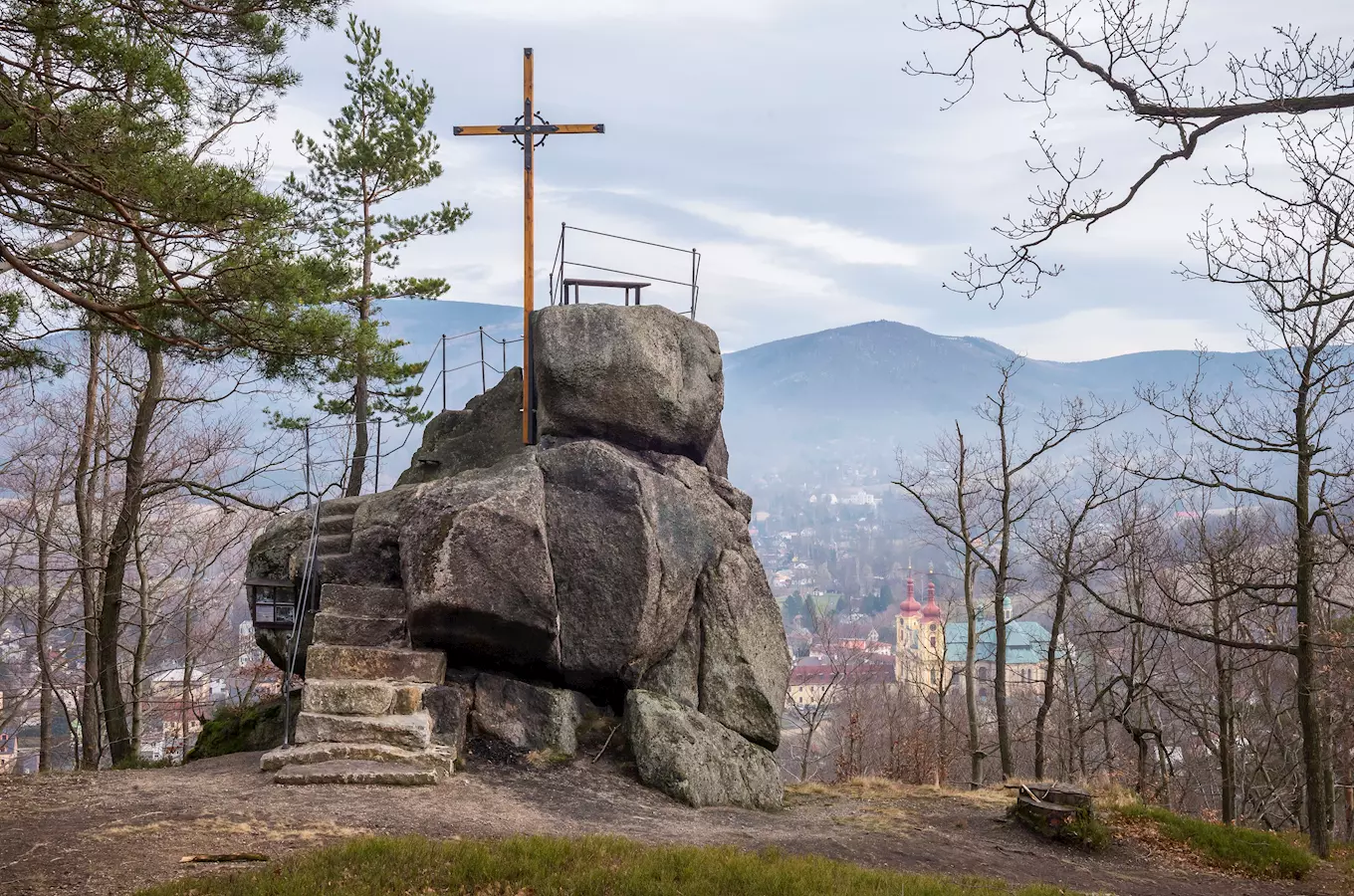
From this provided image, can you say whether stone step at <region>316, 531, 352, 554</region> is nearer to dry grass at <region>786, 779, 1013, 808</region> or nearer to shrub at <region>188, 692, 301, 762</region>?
shrub at <region>188, 692, 301, 762</region>

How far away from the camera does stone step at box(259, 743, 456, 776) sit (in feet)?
31.2

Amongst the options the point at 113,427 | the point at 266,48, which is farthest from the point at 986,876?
the point at 113,427

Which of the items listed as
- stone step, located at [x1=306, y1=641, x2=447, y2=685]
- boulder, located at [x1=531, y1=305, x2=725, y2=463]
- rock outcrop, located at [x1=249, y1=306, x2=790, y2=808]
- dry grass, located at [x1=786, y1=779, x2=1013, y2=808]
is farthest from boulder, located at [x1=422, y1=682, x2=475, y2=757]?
dry grass, located at [x1=786, y1=779, x2=1013, y2=808]

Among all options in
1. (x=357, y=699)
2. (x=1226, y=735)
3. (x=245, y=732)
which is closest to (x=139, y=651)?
(x=245, y=732)

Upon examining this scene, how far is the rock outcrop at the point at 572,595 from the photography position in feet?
35.2

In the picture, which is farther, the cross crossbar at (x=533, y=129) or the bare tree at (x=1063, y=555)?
the bare tree at (x=1063, y=555)

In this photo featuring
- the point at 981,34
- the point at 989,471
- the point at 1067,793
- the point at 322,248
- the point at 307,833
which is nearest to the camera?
the point at 307,833

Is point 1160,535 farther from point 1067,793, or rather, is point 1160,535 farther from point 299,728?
point 299,728

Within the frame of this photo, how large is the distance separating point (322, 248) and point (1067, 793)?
16.1 meters

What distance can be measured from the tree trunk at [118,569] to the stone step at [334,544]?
6.26 metres

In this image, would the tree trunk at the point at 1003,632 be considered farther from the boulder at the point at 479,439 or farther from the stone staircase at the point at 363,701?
the stone staircase at the point at 363,701

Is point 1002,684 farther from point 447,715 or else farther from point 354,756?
point 354,756

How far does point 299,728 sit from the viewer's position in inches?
388

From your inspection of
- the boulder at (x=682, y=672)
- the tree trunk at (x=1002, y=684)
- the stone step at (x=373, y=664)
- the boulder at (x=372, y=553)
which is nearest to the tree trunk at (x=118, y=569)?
the boulder at (x=372, y=553)
